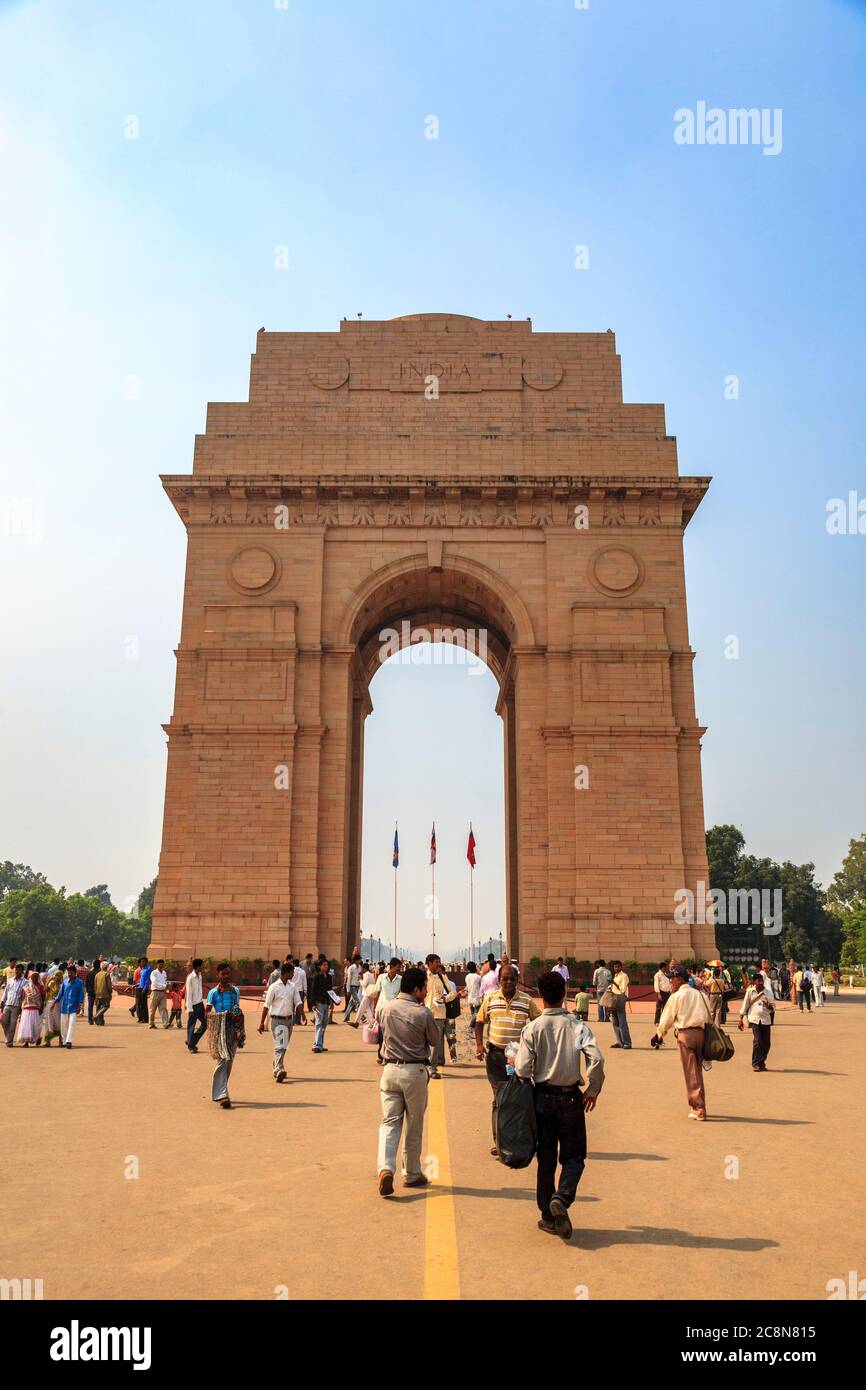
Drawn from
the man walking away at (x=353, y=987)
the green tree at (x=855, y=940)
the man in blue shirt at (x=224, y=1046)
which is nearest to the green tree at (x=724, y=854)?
the green tree at (x=855, y=940)

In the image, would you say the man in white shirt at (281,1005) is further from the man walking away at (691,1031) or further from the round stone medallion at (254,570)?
the round stone medallion at (254,570)

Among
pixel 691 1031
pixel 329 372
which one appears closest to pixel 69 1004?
pixel 691 1031

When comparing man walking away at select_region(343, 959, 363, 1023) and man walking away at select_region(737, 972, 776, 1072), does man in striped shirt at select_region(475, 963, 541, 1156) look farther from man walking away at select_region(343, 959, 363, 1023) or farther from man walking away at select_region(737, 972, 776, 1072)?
man walking away at select_region(343, 959, 363, 1023)

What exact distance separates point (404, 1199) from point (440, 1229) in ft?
3.35

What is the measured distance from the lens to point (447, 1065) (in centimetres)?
1766

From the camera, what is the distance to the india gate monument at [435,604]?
32.3 metres

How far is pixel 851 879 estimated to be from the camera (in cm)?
11450

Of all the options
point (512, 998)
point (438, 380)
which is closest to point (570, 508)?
point (438, 380)

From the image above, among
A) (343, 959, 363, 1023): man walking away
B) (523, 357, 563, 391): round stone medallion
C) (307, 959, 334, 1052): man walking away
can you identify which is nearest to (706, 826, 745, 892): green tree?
(523, 357, 563, 391): round stone medallion

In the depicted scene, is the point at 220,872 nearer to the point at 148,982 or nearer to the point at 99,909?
the point at 148,982

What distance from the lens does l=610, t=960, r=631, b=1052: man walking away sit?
18.7 m

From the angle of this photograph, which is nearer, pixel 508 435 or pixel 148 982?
pixel 148 982

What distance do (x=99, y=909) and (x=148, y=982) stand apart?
94310mm
